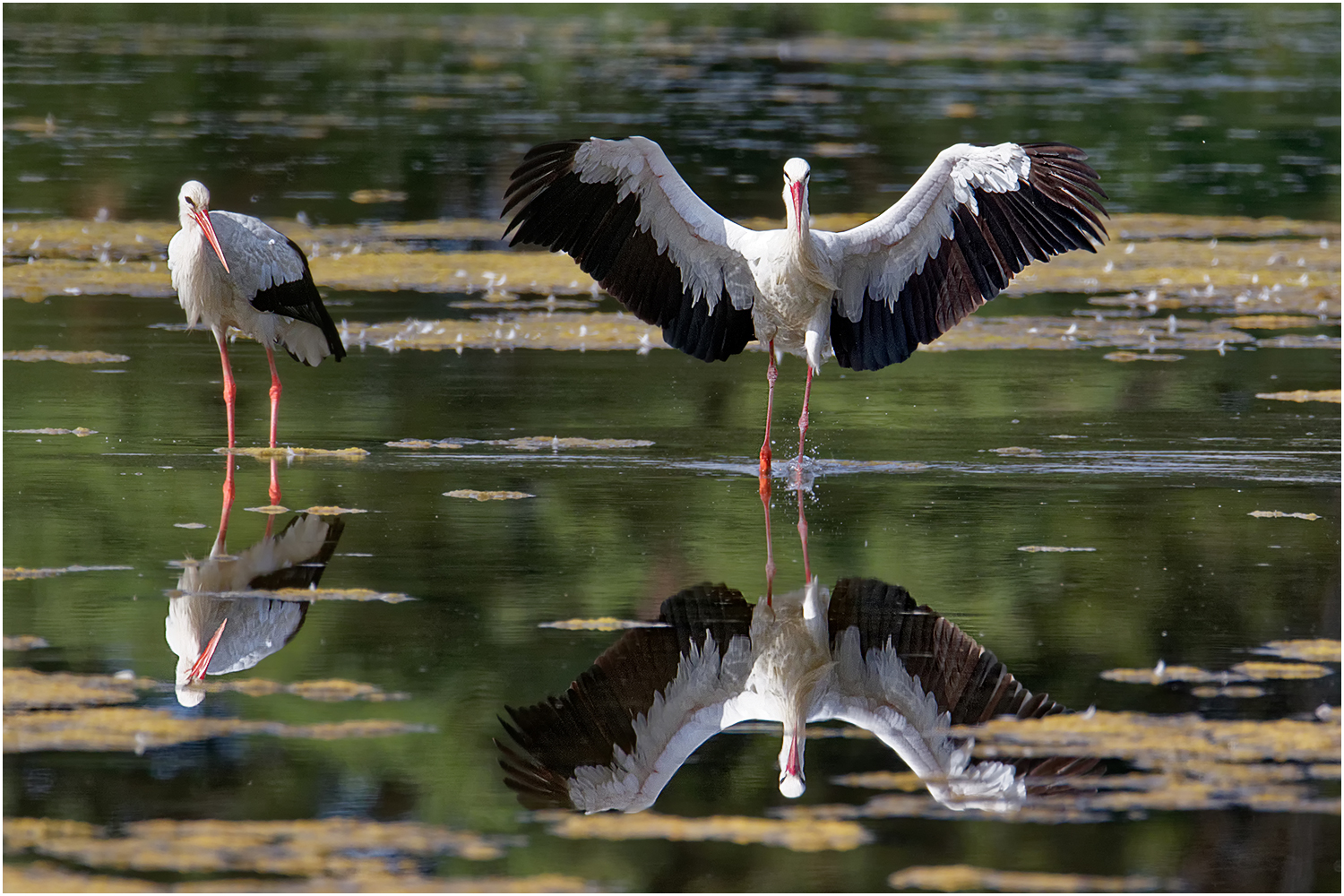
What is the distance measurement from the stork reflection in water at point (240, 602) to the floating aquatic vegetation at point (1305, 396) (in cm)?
558

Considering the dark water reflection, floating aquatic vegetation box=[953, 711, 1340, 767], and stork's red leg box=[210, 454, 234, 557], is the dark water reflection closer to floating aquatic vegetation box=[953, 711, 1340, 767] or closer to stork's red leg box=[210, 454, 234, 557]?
stork's red leg box=[210, 454, 234, 557]

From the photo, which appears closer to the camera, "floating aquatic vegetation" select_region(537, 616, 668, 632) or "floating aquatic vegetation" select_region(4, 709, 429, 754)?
"floating aquatic vegetation" select_region(4, 709, 429, 754)

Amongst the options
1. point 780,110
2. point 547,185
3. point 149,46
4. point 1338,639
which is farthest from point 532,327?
point 149,46

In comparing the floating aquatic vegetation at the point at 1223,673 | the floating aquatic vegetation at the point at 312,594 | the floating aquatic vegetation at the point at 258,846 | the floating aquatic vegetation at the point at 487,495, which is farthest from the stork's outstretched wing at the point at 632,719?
the floating aquatic vegetation at the point at 487,495

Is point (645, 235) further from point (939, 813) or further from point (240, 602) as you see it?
point (939, 813)

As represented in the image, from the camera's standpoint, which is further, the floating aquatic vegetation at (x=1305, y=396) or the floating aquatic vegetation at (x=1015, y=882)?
the floating aquatic vegetation at (x=1305, y=396)

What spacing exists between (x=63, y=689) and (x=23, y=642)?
1.71 feet

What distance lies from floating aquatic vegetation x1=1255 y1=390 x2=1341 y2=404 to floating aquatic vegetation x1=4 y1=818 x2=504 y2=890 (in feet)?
24.0

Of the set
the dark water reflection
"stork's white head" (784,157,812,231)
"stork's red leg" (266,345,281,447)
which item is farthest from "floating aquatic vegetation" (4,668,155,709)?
the dark water reflection

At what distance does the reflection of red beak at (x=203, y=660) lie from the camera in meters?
6.88

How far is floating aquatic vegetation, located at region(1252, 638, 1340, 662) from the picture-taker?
7059mm

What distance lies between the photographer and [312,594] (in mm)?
7699

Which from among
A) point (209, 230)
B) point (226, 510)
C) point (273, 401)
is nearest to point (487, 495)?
point (226, 510)

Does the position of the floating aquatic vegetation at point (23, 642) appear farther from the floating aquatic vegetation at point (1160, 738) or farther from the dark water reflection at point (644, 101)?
the dark water reflection at point (644, 101)
